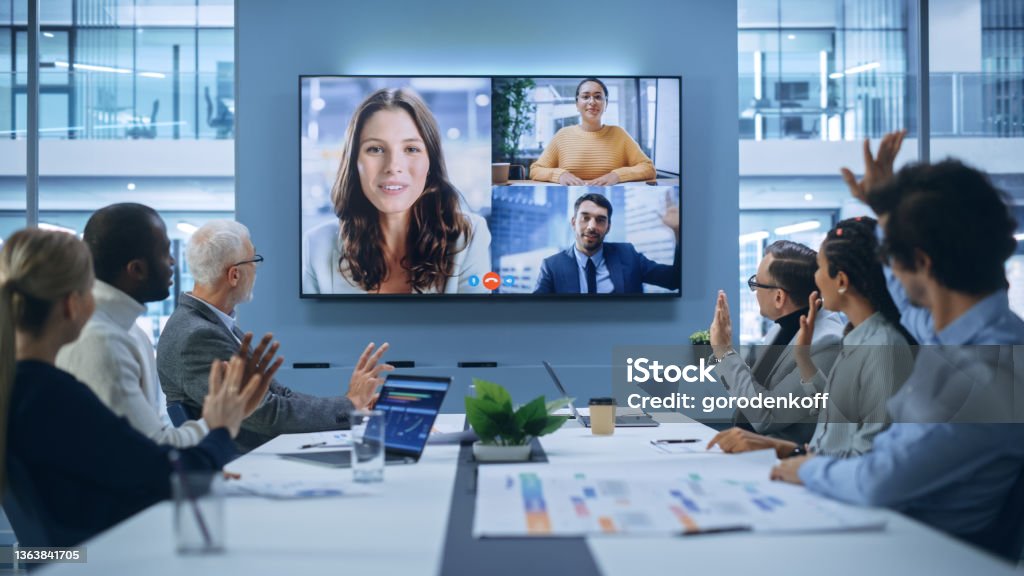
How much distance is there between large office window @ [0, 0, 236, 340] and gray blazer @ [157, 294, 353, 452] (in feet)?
6.20

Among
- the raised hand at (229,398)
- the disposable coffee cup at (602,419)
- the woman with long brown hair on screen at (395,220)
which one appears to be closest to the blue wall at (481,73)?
the woman with long brown hair on screen at (395,220)

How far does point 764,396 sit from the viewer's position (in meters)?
3.49

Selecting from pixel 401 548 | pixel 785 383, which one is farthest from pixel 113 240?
pixel 785 383

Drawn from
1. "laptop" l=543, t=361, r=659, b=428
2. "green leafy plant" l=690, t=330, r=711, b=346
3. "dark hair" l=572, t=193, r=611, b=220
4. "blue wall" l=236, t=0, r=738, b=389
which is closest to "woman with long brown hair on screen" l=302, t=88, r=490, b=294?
"blue wall" l=236, t=0, r=738, b=389

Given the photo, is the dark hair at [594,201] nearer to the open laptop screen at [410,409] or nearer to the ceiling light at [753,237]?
the ceiling light at [753,237]

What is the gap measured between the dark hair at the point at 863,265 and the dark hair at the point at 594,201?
8.26 ft

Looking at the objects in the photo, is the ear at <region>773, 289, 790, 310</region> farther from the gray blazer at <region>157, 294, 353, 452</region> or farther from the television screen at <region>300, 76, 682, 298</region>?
the gray blazer at <region>157, 294, 353, 452</region>

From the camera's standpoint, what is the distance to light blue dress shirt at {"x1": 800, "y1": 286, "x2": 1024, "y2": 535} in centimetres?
180

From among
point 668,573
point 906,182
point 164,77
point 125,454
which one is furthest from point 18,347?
point 164,77

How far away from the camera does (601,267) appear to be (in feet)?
17.0

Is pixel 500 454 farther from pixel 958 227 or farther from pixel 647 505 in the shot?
pixel 958 227

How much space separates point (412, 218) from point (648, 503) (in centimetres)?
346

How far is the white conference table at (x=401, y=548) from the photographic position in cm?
142

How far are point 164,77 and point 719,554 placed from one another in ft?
15.9
